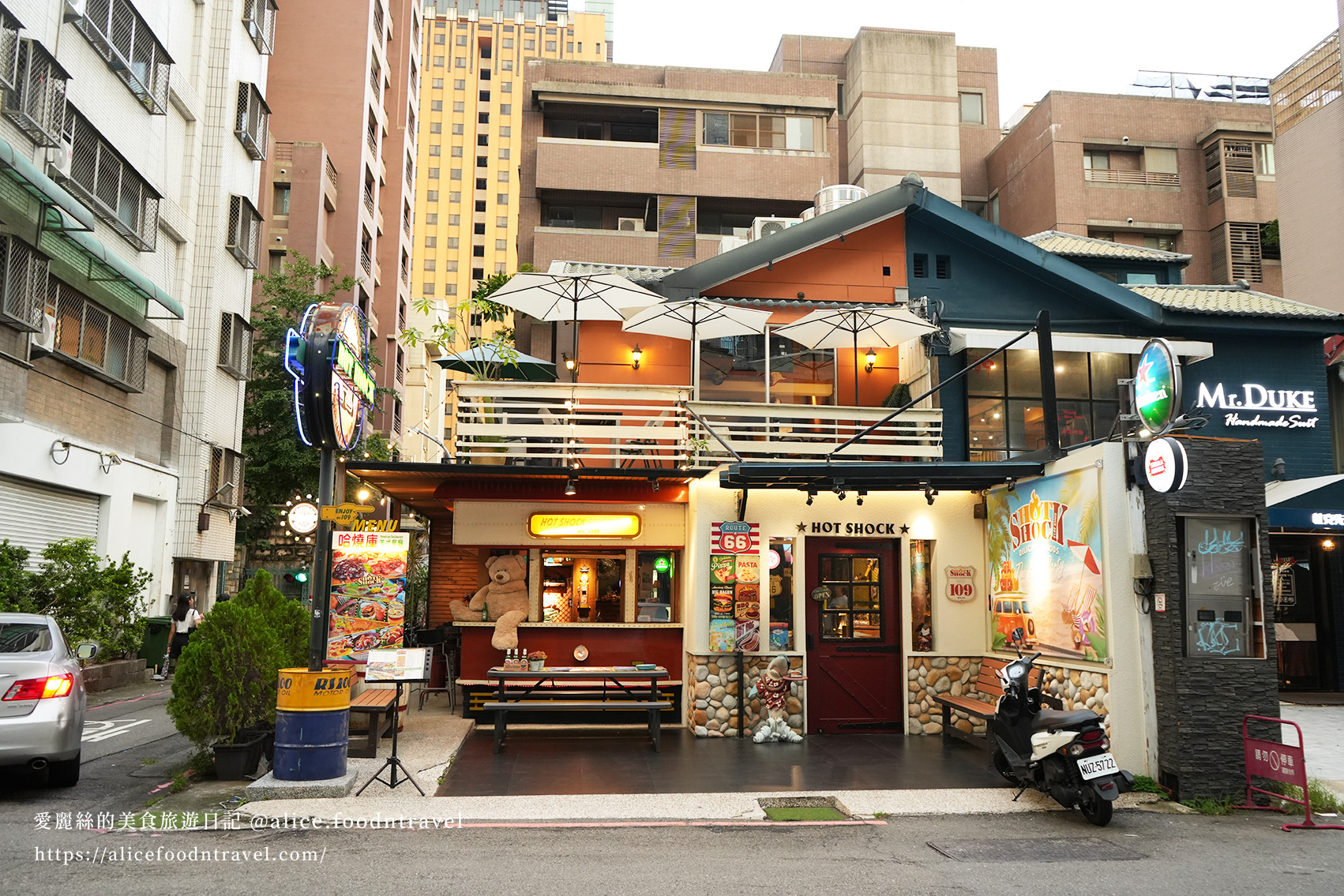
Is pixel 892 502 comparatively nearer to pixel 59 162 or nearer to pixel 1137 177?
pixel 59 162

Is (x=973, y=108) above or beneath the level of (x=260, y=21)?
above

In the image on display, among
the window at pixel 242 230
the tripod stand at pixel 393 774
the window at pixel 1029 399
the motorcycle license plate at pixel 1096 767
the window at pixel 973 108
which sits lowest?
the tripod stand at pixel 393 774

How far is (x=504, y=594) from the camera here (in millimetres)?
14109

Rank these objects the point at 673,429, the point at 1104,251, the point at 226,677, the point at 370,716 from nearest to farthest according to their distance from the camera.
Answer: the point at 226,677
the point at 370,716
the point at 673,429
the point at 1104,251

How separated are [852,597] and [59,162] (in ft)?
48.7

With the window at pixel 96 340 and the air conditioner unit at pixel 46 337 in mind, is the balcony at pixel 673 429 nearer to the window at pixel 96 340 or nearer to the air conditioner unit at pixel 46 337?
the air conditioner unit at pixel 46 337

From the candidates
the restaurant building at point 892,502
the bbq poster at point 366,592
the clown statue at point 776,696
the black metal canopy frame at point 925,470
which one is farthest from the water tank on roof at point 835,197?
the bbq poster at point 366,592

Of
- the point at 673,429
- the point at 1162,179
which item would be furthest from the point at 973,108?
the point at 673,429

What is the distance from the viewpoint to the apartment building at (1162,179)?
3728cm

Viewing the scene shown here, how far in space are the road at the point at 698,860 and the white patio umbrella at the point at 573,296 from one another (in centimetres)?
881

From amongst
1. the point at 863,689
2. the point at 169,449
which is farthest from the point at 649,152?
the point at 863,689

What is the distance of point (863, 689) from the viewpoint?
1346 centimetres

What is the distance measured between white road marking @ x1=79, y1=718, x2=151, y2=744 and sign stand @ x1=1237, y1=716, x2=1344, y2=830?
1297 centimetres

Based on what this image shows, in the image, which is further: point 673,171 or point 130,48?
point 673,171
